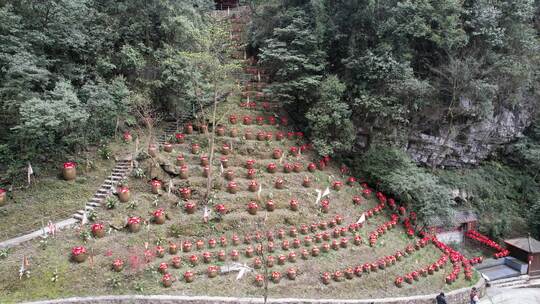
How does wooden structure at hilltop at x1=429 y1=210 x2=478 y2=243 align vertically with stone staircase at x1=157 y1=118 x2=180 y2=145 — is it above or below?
below

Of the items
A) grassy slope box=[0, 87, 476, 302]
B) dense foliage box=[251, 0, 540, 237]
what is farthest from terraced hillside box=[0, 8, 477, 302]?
dense foliage box=[251, 0, 540, 237]

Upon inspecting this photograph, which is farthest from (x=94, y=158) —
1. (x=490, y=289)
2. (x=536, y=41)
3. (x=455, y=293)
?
(x=536, y=41)

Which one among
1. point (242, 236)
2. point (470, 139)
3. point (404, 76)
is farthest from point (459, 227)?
point (242, 236)

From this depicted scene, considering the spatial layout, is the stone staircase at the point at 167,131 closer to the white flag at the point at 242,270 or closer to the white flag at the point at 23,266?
the white flag at the point at 23,266

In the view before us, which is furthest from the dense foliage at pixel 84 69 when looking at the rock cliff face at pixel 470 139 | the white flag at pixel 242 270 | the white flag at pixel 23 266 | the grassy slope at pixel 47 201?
the rock cliff face at pixel 470 139

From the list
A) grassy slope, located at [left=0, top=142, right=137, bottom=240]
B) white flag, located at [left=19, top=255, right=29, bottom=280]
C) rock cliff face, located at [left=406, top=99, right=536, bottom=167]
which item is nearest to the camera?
white flag, located at [left=19, top=255, right=29, bottom=280]

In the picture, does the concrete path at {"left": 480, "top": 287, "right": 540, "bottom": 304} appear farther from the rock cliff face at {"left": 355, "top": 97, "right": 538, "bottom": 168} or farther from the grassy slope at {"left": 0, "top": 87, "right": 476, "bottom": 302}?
the rock cliff face at {"left": 355, "top": 97, "right": 538, "bottom": 168}
